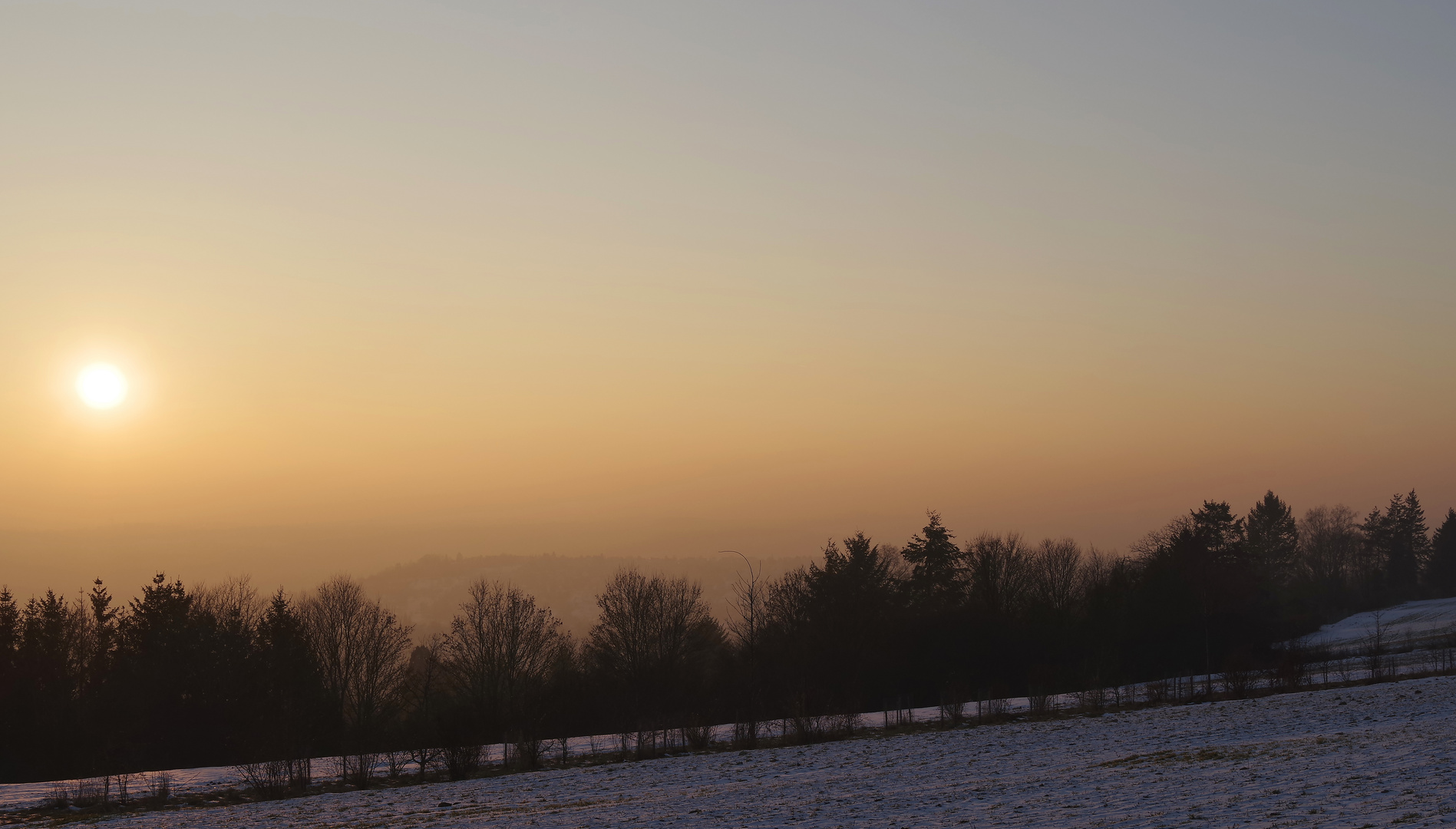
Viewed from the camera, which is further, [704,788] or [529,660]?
[529,660]

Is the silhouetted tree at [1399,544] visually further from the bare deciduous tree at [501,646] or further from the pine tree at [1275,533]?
the bare deciduous tree at [501,646]

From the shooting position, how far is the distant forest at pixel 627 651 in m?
63.1

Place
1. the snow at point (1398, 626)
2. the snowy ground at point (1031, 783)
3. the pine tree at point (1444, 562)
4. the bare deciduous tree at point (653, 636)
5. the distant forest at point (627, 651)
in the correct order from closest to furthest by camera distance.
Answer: the snowy ground at point (1031, 783) < the distant forest at point (627, 651) < the bare deciduous tree at point (653, 636) < the snow at point (1398, 626) < the pine tree at point (1444, 562)

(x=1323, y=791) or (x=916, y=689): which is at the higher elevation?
(x=1323, y=791)

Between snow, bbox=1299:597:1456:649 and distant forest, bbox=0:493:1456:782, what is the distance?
3392 mm

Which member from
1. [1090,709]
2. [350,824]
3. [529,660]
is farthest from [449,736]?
[529,660]

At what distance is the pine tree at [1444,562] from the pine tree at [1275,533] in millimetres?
18332

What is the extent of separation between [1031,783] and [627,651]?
66896mm

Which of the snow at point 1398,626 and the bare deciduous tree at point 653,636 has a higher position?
the bare deciduous tree at point 653,636

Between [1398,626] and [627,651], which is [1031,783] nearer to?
[627,651]

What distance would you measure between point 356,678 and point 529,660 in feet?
48.4

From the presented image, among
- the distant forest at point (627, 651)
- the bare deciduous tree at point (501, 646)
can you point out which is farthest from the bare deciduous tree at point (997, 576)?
the bare deciduous tree at point (501, 646)

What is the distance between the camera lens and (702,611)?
9931cm

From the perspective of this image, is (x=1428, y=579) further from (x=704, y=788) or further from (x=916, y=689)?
(x=704, y=788)
